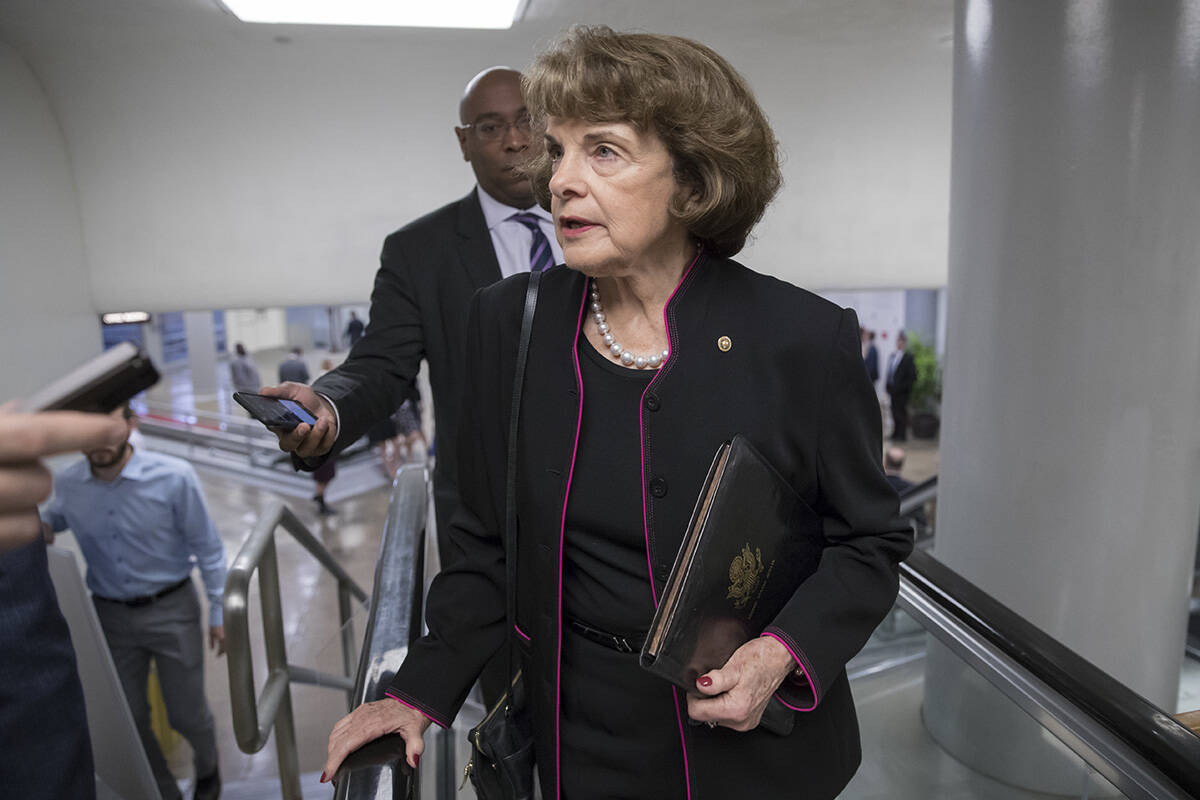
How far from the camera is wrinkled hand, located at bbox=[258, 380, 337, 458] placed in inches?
66.3

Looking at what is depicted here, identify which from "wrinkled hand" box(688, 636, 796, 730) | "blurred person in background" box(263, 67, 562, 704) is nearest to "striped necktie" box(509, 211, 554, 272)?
"blurred person in background" box(263, 67, 562, 704)

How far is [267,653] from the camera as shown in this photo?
3547mm

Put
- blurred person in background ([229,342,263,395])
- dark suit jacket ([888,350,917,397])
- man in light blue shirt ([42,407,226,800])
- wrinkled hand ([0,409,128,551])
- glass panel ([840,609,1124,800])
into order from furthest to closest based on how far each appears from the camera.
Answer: dark suit jacket ([888,350,917,397]) → blurred person in background ([229,342,263,395]) → man in light blue shirt ([42,407,226,800]) → glass panel ([840,609,1124,800]) → wrinkled hand ([0,409,128,551])

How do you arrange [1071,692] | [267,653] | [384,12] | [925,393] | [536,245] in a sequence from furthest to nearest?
[925,393]
[384,12]
[267,653]
[536,245]
[1071,692]

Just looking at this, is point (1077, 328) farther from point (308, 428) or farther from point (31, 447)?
point (31, 447)

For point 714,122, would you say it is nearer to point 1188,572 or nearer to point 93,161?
point 1188,572

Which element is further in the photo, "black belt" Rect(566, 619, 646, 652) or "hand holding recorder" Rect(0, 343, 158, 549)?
"black belt" Rect(566, 619, 646, 652)

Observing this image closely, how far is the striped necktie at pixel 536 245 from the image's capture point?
2609 mm

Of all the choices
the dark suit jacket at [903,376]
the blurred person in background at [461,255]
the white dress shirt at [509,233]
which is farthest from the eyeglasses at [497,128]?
the dark suit jacket at [903,376]

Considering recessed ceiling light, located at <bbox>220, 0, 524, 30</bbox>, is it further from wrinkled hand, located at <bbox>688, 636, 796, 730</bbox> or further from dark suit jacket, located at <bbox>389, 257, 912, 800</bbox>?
wrinkled hand, located at <bbox>688, 636, 796, 730</bbox>

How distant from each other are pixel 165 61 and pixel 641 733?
5853mm

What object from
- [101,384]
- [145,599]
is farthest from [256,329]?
[101,384]

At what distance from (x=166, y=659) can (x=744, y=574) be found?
4361 mm

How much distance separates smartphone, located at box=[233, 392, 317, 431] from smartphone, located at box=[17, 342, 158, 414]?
53 cm
